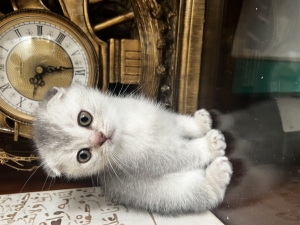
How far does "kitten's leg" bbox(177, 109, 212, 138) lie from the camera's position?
52.4 inches

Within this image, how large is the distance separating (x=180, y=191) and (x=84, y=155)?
41 cm

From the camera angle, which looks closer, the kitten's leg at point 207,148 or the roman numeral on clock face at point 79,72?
the kitten's leg at point 207,148

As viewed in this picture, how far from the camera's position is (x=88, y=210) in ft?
3.89

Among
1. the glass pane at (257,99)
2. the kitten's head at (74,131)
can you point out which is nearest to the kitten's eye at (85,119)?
the kitten's head at (74,131)

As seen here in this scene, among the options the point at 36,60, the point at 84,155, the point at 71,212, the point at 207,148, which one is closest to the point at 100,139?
the point at 84,155

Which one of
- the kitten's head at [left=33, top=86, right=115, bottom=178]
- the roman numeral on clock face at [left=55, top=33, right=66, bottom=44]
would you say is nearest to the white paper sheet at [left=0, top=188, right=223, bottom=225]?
the kitten's head at [left=33, top=86, right=115, bottom=178]

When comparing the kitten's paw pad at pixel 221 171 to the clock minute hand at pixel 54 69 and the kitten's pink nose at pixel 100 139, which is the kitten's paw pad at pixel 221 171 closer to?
the kitten's pink nose at pixel 100 139

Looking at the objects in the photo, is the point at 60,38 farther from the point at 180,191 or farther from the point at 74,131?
the point at 180,191

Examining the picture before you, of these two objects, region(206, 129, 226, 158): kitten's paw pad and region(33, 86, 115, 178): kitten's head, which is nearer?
region(33, 86, 115, 178): kitten's head

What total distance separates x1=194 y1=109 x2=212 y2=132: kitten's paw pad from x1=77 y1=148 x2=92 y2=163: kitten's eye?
52 centimetres

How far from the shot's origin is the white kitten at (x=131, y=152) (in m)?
1.10

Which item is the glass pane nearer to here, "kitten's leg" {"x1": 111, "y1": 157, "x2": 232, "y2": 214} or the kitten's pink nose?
"kitten's leg" {"x1": 111, "y1": 157, "x2": 232, "y2": 214}

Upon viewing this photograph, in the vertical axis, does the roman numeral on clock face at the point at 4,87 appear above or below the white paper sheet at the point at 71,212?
above

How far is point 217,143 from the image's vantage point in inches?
48.1
